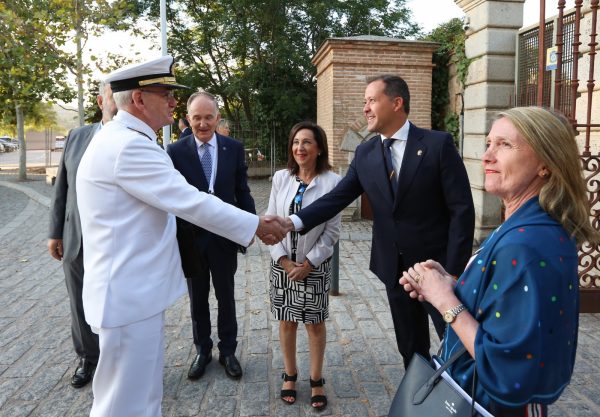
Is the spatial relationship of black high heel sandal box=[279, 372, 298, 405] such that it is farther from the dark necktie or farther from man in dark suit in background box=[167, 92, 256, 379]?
the dark necktie

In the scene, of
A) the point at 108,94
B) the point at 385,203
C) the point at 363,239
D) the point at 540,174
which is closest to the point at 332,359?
the point at 385,203

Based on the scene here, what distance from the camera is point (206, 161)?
422cm

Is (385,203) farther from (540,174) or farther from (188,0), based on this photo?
(188,0)

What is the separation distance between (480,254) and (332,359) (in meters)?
2.89

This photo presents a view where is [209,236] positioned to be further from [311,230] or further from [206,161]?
[311,230]

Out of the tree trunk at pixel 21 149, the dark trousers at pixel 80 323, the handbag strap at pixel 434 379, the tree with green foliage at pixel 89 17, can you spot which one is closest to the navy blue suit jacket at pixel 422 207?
the handbag strap at pixel 434 379

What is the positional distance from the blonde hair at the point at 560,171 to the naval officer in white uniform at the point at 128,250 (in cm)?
165

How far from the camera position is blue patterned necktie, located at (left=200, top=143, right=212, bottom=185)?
4.20 metres

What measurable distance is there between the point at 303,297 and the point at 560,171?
228 cm

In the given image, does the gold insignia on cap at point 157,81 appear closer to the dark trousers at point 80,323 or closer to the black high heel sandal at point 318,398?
the dark trousers at point 80,323

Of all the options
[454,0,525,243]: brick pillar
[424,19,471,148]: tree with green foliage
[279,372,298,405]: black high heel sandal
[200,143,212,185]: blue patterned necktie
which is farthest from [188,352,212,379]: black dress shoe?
[424,19,471,148]: tree with green foliage

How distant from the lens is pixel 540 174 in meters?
1.72

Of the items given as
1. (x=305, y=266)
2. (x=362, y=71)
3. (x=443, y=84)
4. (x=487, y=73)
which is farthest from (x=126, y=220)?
(x=443, y=84)

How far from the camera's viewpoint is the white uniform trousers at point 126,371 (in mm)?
2484
